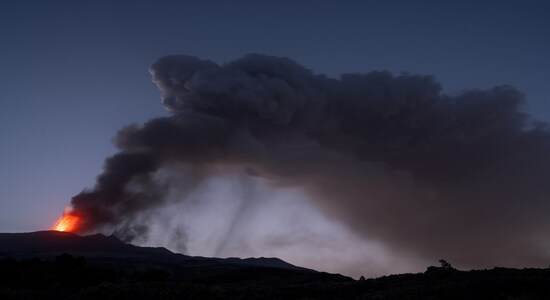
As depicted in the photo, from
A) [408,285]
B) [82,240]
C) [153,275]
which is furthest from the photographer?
[82,240]

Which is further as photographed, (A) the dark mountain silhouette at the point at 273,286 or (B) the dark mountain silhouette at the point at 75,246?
(B) the dark mountain silhouette at the point at 75,246

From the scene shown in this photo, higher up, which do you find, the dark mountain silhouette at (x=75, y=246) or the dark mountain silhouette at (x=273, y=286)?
the dark mountain silhouette at (x=75, y=246)

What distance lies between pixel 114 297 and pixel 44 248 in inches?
5306

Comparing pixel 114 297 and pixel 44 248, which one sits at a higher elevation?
pixel 44 248

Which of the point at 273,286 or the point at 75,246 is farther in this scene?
the point at 75,246

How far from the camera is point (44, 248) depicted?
14925cm

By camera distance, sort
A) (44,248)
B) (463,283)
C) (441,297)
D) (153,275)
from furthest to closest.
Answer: (44,248), (153,275), (463,283), (441,297)

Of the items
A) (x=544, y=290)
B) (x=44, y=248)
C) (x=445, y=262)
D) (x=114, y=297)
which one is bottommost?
(x=114, y=297)

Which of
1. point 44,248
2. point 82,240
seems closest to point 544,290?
point 44,248

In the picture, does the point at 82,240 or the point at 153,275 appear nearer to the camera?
the point at 153,275

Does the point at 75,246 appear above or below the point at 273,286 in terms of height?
above

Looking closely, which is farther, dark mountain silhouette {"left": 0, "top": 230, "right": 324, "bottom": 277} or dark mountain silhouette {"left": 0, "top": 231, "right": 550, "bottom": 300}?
dark mountain silhouette {"left": 0, "top": 230, "right": 324, "bottom": 277}

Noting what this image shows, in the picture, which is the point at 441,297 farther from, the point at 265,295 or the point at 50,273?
the point at 50,273

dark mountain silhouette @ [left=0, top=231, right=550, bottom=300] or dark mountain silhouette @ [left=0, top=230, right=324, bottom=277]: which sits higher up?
dark mountain silhouette @ [left=0, top=230, right=324, bottom=277]
